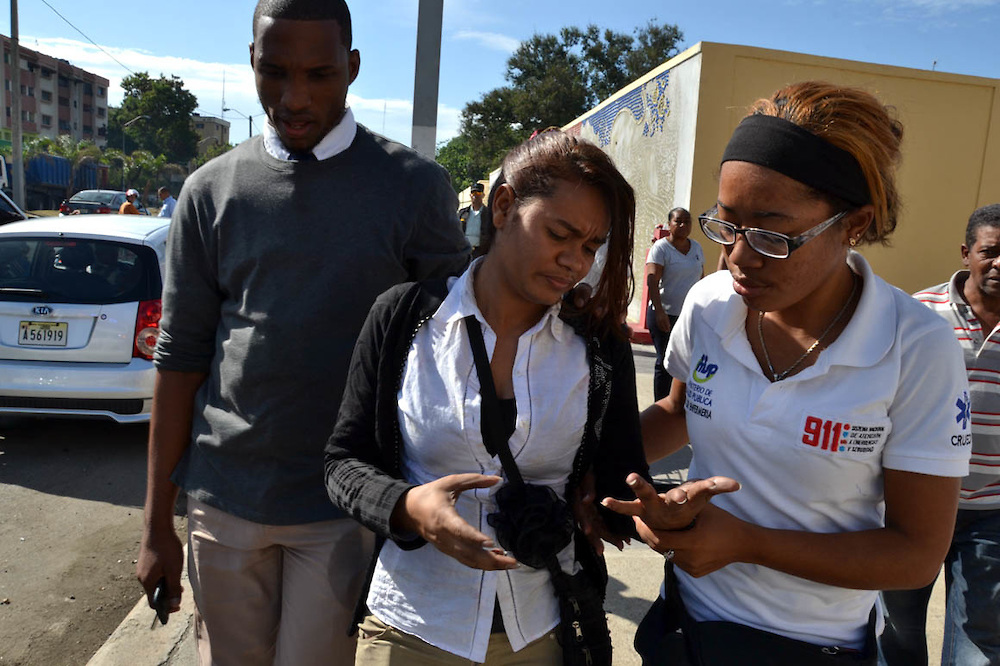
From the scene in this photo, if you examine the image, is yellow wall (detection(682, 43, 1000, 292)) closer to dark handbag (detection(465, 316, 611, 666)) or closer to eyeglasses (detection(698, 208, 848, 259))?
eyeglasses (detection(698, 208, 848, 259))

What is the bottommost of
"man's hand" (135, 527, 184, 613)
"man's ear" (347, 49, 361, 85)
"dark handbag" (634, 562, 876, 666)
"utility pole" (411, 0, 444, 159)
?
"man's hand" (135, 527, 184, 613)

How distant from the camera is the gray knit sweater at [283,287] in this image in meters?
1.95

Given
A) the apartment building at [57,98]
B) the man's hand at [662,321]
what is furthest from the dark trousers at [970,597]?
the apartment building at [57,98]

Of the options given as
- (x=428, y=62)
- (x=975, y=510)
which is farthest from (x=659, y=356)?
(x=975, y=510)

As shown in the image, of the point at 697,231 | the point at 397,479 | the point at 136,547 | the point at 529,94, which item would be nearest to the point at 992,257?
the point at 397,479

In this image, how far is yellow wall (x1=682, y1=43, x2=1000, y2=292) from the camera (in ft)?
38.3

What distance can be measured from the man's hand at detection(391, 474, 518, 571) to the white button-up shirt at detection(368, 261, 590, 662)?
17cm

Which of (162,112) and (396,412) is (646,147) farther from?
(162,112)

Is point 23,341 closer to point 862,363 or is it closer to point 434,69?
point 434,69

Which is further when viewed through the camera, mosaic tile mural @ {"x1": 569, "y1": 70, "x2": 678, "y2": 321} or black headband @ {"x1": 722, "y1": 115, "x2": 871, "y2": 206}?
mosaic tile mural @ {"x1": 569, "y1": 70, "x2": 678, "y2": 321}

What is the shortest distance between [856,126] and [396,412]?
3.56ft

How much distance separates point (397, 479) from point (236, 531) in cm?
67

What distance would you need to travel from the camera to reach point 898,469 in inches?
57.4

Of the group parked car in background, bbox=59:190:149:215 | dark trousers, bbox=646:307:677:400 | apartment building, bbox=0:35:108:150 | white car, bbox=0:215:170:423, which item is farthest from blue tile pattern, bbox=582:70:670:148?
apartment building, bbox=0:35:108:150
